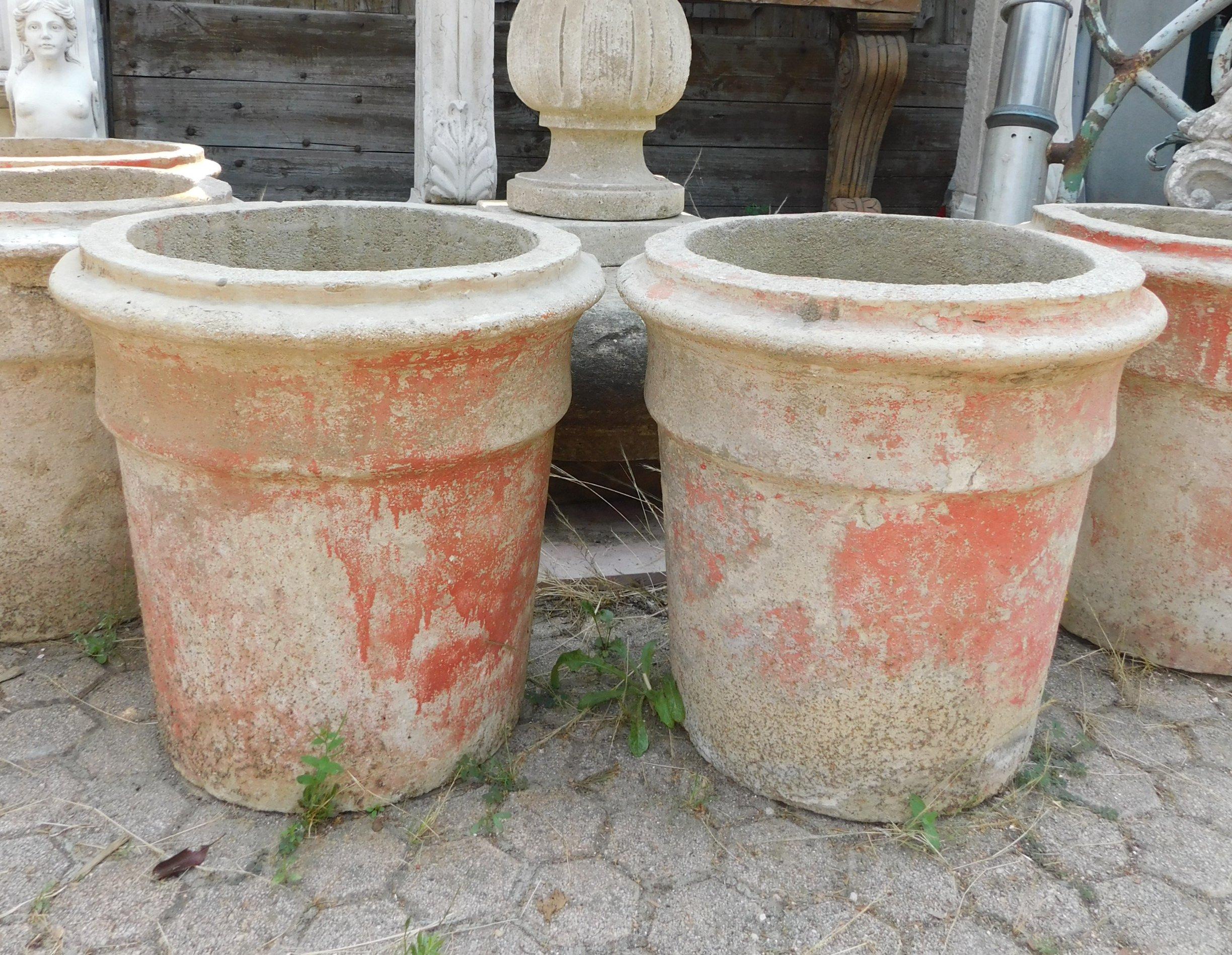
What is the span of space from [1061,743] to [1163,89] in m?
2.29

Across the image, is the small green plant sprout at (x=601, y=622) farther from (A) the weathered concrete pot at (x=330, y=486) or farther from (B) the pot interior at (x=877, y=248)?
(B) the pot interior at (x=877, y=248)

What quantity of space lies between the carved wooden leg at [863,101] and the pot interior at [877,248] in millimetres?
3050

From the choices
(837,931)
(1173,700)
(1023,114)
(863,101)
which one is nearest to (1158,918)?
(837,931)

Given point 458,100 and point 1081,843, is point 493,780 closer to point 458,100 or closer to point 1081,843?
point 1081,843

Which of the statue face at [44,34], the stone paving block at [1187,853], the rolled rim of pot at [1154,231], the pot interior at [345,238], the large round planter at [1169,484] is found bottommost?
the stone paving block at [1187,853]

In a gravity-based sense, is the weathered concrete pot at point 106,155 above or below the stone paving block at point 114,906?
above

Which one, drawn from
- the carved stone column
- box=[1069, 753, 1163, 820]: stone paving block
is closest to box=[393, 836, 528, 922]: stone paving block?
box=[1069, 753, 1163, 820]: stone paving block

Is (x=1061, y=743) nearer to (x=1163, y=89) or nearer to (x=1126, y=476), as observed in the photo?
(x=1126, y=476)

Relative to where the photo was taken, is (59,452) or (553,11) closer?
(59,452)

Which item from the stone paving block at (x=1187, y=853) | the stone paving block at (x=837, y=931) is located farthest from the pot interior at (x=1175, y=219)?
the stone paving block at (x=837, y=931)

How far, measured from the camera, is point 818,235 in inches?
92.4

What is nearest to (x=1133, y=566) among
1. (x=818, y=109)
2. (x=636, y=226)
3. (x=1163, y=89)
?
(x=636, y=226)

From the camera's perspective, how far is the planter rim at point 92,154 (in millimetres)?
2795

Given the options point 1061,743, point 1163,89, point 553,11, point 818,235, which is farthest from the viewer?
point 1163,89
